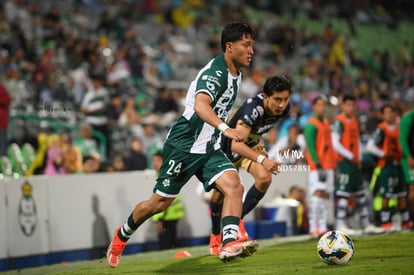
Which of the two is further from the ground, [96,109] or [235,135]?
[96,109]

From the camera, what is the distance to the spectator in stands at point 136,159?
19.0m

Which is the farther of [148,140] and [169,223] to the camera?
[148,140]

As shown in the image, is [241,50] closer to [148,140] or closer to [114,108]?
[148,140]

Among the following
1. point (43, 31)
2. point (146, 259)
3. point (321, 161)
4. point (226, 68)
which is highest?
point (43, 31)

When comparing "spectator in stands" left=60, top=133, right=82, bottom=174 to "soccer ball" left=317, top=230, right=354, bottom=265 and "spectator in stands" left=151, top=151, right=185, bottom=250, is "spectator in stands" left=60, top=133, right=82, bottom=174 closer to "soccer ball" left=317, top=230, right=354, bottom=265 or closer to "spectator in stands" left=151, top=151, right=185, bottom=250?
"spectator in stands" left=151, top=151, right=185, bottom=250

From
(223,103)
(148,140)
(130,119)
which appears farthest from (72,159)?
(223,103)

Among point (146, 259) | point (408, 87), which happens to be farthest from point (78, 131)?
point (408, 87)

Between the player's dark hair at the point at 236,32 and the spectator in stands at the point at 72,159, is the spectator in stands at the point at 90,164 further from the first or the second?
the player's dark hair at the point at 236,32

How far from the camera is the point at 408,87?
1220 inches

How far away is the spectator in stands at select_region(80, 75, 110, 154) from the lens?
20203 millimetres

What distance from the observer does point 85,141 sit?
19.5 meters

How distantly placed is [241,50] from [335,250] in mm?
2282

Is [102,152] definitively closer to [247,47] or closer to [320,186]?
[320,186]

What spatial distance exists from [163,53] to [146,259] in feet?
45.7
